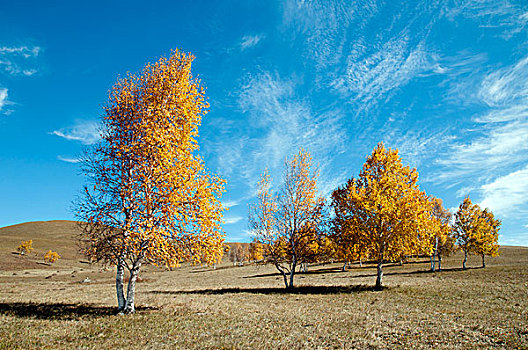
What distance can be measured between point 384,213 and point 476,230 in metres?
36.7

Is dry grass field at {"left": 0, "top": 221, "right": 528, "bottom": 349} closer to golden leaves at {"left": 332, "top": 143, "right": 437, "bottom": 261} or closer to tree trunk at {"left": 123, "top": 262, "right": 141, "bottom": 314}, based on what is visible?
tree trunk at {"left": 123, "top": 262, "right": 141, "bottom": 314}

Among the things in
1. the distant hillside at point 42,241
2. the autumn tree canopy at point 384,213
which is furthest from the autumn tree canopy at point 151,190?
the distant hillside at point 42,241

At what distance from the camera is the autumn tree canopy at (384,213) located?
2814 centimetres

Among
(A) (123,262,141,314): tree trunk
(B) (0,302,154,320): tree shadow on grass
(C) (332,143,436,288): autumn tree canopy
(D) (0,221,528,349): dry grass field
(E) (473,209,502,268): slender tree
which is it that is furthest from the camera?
(E) (473,209,502,268): slender tree

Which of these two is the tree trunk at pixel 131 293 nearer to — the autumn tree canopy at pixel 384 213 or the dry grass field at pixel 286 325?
the dry grass field at pixel 286 325

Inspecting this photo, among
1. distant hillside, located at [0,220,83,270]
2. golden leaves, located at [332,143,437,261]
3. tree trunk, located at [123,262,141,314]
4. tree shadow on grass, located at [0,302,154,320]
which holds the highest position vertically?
golden leaves, located at [332,143,437,261]

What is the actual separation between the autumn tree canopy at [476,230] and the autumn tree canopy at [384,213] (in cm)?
3113

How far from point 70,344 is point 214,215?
8455mm

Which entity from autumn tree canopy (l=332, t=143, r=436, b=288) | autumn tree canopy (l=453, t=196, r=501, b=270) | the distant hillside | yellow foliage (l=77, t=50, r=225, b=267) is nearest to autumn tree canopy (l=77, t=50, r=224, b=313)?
yellow foliage (l=77, t=50, r=225, b=267)

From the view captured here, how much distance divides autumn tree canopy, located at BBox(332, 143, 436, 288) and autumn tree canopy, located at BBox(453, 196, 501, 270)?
102 ft

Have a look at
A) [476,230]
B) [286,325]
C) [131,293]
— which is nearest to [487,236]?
[476,230]

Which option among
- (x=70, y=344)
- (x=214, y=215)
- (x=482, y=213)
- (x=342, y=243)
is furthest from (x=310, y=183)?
(x=482, y=213)

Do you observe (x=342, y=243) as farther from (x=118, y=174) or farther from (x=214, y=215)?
(x=118, y=174)

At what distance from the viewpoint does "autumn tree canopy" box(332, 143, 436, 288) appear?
28.1m
